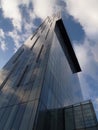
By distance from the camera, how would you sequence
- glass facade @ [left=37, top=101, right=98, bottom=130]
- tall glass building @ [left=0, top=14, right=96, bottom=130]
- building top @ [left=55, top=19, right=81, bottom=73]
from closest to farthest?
tall glass building @ [left=0, top=14, right=96, bottom=130]
glass facade @ [left=37, top=101, right=98, bottom=130]
building top @ [left=55, top=19, right=81, bottom=73]

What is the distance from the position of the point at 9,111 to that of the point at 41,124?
4717 mm

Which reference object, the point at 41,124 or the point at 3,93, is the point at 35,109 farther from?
the point at 3,93

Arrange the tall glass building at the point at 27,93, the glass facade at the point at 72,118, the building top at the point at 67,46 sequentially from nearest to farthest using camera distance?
the tall glass building at the point at 27,93 → the glass facade at the point at 72,118 → the building top at the point at 67,46

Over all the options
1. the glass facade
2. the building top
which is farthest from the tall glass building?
the building top

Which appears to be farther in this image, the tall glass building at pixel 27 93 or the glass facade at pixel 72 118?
the glass facade at pixel 72 118

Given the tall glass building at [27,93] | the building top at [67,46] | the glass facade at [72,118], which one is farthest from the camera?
the building top at [67,46]

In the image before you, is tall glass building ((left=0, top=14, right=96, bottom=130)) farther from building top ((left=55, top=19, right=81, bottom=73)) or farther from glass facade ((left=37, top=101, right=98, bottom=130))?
building top ((left=55, top=19, right=81, bottom=73))

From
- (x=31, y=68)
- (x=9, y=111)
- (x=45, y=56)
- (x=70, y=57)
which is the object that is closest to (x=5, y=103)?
(x=9, y=111)

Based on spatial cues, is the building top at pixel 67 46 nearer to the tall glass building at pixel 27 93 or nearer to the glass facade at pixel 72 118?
the tall glass building at pixel 27 93

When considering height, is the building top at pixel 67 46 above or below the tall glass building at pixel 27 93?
above

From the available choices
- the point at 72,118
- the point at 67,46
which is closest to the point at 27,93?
the point at 72,118

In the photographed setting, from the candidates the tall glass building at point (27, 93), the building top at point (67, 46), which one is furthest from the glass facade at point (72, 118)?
the building top at point (67, 46)

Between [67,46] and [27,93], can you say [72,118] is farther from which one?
[67,46]

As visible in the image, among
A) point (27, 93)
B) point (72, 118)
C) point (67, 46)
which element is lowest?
point (72, 118)
